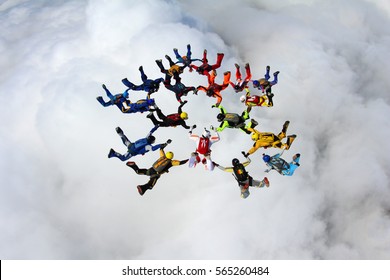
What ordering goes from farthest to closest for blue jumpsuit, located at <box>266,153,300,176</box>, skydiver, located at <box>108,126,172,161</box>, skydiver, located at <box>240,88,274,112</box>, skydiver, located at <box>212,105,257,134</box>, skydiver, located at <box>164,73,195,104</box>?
skydiver, located at <box>164,73,195,104</box>, skydiver, located at <box>240,88,274,112</box>, skydiver, located at <box>212,105,257,134</box>, blue jumpsuit, located at <box>266,153,300,176</box>, skydiver, located at <box>108,126,172,161</box>

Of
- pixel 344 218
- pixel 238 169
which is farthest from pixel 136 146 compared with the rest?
pixel 344 218

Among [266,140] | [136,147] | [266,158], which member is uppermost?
[266,140]

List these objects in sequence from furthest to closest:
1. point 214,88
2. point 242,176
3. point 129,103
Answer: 1. point 214,88
2. point 129,103
3. point 242,176

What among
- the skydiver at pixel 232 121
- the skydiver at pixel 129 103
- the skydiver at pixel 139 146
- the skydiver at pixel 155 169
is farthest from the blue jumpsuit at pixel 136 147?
the skydiver at pixel 232 121

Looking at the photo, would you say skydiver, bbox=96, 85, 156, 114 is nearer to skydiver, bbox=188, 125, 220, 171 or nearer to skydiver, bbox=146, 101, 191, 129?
skydiver, bbox=146, 101, 191, 129

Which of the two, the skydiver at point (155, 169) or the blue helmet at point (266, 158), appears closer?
the skydiver at point (155, 169)

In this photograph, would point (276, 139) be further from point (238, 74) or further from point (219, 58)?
point (219, 58)

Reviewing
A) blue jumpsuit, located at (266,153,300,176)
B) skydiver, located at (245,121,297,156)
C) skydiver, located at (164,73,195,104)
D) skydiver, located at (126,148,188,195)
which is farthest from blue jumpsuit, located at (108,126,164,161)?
blue jumpsuit, located at (266,153,300,176)

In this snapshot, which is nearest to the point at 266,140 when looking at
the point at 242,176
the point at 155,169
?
the point at 242,176

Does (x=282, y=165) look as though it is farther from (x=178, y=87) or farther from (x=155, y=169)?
(x=178, y=87)

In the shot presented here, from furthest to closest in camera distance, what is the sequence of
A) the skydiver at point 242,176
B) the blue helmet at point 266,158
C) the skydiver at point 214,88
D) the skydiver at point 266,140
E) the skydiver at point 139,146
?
the skydiver at point 214,88 → the skydiver at point 266,140 → the blue helmet at point 266,158 → the skydiver at point 139,146 → the skydiver at point 242,176

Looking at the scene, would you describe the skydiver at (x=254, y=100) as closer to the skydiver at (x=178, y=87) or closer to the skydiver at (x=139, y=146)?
the skydiver at (x=178, y=87)

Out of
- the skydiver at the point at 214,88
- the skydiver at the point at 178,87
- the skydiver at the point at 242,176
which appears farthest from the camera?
the skydiver at the point at 178,87
